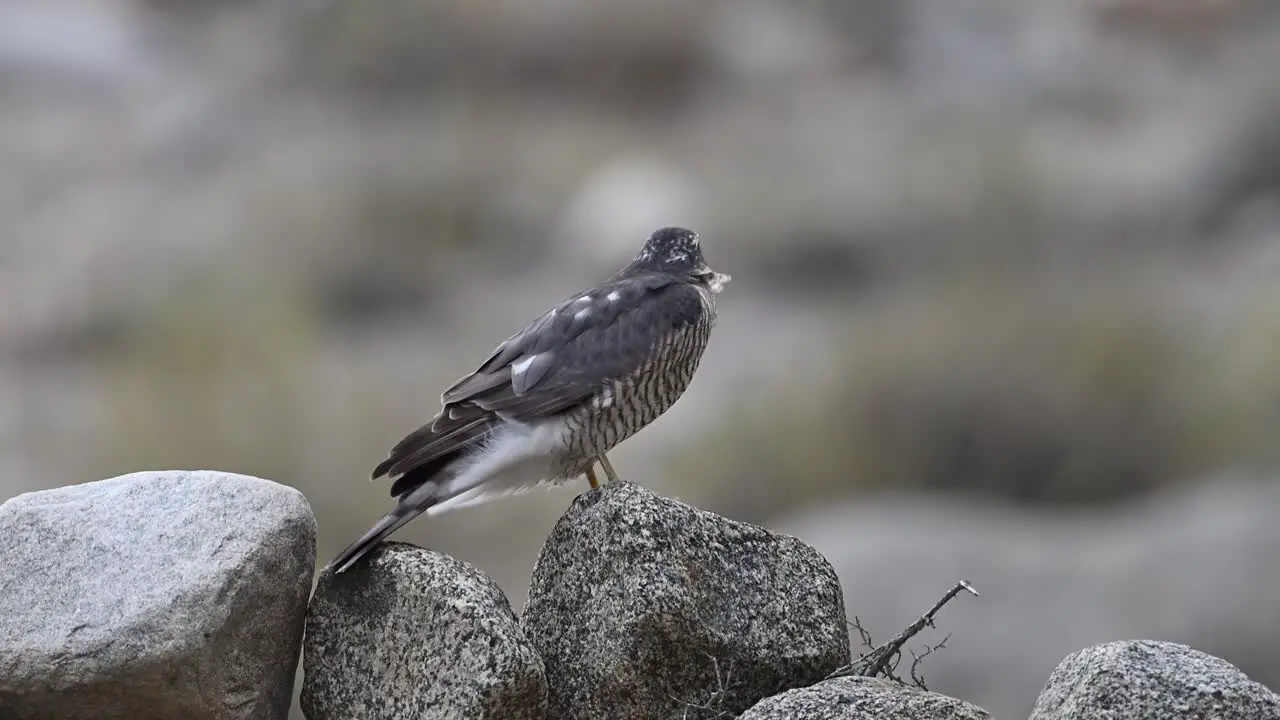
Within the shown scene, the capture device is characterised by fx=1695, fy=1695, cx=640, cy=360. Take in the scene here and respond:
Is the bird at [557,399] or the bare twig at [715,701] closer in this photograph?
the bare twig at [715,701]

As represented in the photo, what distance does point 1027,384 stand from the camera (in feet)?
40.4

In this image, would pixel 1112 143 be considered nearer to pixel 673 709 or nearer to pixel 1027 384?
pixel 1027 384

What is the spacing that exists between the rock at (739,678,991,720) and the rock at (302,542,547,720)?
1.63 ft

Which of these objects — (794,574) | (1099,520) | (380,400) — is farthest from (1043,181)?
(794,574)

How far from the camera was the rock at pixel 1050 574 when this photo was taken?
8.84 meters

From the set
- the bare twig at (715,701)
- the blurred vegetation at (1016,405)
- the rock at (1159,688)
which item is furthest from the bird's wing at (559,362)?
the blurred vegetation at (1016,405)

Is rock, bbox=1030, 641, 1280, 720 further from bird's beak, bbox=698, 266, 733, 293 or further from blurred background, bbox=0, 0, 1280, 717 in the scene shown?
blurred background, bbox=0, 0, 1280, 717

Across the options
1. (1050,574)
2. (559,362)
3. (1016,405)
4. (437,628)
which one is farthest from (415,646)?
(1016,405)

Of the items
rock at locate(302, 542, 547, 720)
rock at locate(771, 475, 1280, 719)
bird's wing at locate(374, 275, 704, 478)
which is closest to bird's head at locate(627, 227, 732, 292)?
bird's wing at locate(374, 275, 704, 478)

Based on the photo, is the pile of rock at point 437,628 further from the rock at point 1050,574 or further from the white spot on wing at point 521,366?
the rock at point 1050,574

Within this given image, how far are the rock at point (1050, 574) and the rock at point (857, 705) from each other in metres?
5.12

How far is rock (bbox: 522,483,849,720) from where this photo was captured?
11.8ft

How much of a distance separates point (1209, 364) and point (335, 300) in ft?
24.3

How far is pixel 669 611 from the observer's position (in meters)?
3.57
